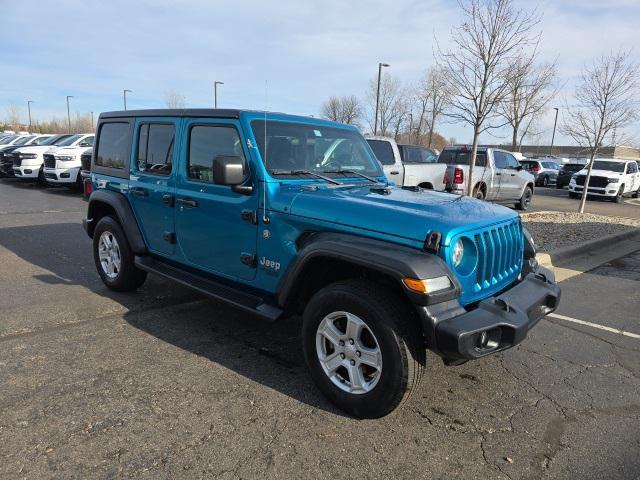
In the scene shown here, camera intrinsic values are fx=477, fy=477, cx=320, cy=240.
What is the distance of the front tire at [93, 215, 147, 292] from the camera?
4.94m

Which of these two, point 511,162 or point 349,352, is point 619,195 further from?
point 349,352

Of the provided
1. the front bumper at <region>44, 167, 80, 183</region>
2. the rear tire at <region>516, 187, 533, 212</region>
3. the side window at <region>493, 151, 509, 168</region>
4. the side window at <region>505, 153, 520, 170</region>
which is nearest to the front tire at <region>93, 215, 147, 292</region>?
the side window at <region>493, 151, 509, 168</region>

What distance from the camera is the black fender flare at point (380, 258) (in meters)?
2.62

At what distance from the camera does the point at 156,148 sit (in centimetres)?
456

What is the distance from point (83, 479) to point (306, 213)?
1951 millimetres

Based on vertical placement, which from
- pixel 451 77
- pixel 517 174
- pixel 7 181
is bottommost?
pixel 7 181

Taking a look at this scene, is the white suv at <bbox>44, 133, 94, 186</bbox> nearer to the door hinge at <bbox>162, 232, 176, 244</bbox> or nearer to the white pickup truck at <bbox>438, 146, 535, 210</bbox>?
the white pickup truck at <bbox>438, 146, 535, 210</bbox>

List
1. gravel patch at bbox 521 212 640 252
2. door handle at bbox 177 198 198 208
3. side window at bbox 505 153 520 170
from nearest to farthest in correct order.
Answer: door handle at bbox 177 198 198 208 → gravel patch at bbox 521 212 640 252 → side window at bbox 505 153 520 170

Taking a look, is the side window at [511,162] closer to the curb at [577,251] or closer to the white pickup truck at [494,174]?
the white pickup truck at [494,174]

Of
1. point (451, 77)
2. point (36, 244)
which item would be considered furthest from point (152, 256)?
point (451, 77)

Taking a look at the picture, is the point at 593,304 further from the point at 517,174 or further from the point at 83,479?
the point at 517,174

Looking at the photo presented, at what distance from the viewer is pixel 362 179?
417cm

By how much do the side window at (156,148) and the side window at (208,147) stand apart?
325 millimetres

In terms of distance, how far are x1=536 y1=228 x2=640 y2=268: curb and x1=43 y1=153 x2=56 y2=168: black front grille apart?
14200mm
